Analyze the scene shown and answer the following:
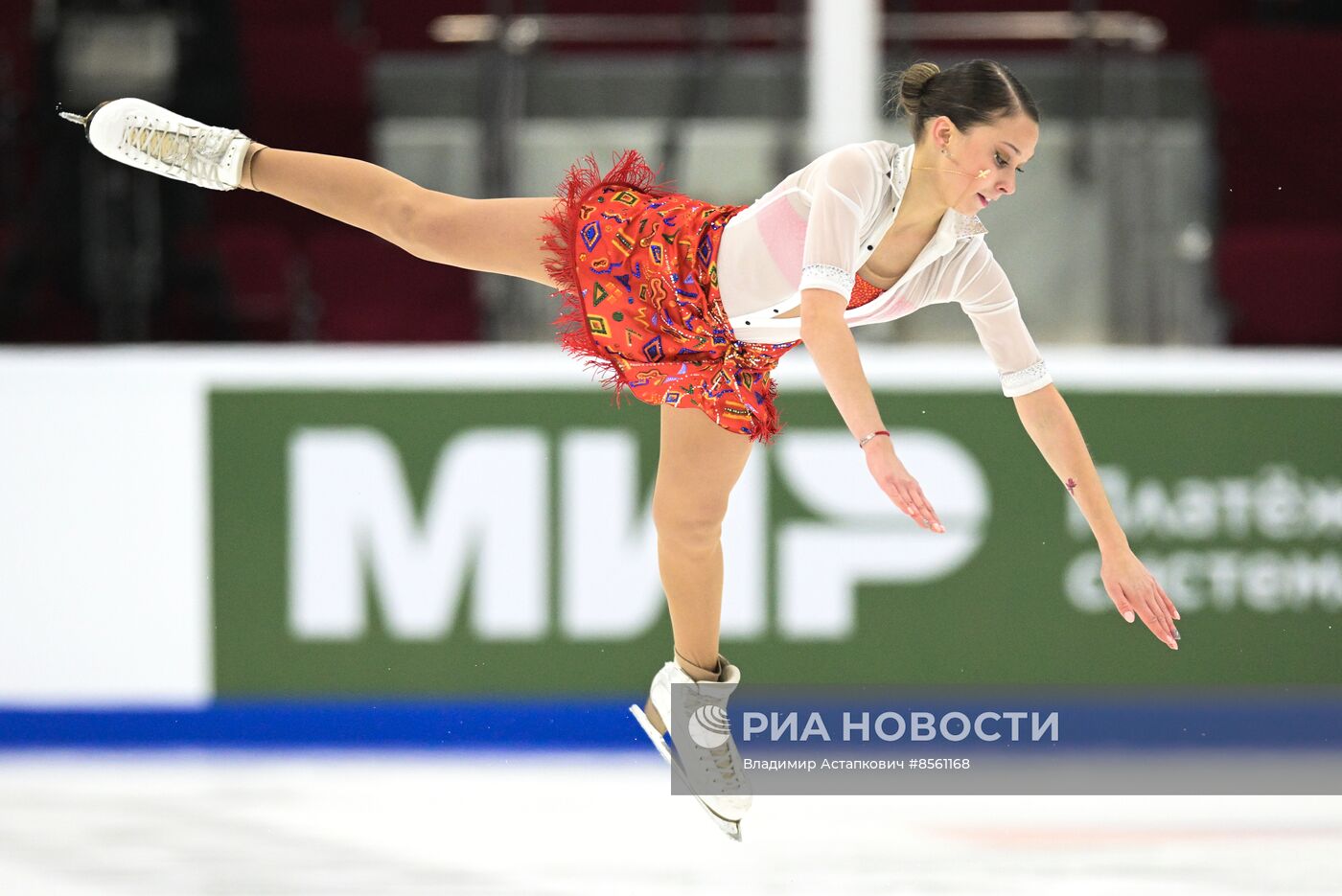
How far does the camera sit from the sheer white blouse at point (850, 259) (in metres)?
2.65

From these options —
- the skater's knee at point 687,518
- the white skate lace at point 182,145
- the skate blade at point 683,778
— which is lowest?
the skate blade at point 683,778

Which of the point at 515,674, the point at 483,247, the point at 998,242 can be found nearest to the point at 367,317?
the point at 515,674

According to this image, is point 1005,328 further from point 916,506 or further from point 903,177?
point 916,506

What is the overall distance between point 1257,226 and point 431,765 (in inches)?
122

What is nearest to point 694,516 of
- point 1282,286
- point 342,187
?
point 342,187

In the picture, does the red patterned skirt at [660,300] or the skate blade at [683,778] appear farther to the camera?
the skate blade at [683,778]

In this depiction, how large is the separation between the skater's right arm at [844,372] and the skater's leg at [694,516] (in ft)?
1.33

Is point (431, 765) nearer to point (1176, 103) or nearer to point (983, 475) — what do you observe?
point (983, 475)

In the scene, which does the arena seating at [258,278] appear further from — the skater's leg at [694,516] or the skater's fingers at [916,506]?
the skater's fingers at [916,506]

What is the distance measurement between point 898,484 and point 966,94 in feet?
2.11

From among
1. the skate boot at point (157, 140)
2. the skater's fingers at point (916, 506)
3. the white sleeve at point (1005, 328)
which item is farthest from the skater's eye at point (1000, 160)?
the skate boot at point (157, 140)

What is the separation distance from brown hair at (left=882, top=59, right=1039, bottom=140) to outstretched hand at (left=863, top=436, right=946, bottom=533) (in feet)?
1.77

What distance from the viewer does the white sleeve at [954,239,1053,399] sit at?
2891 mm

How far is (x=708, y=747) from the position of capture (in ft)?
10.2
